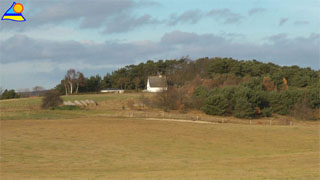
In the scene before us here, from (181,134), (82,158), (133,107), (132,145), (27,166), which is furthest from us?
(133,107)

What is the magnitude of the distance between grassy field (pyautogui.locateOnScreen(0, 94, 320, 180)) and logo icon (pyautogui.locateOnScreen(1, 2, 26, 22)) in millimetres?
7238

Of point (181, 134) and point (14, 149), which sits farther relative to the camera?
point (181, 134)

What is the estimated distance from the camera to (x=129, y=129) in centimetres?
4853

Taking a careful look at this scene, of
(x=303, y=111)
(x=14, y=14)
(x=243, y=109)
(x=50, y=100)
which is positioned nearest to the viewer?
(x=14, y=14)

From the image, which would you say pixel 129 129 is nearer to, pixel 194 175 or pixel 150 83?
pixel 194 175

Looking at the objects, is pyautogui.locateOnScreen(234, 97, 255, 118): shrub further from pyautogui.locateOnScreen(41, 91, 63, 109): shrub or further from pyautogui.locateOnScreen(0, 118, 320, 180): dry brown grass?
pyautogui.locateOnScreen(41, 91, 63, 109): shrub

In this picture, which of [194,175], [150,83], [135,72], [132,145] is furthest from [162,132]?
[135,72]

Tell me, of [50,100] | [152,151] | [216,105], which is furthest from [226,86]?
[152,151]

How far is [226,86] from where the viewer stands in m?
80.5

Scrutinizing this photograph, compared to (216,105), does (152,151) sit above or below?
below

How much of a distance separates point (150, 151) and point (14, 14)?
Answer: 17194mm

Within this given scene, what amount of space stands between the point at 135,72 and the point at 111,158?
107 m

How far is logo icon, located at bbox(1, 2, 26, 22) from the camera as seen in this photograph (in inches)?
769

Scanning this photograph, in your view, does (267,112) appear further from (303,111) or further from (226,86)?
(226,86)
